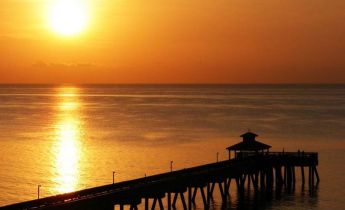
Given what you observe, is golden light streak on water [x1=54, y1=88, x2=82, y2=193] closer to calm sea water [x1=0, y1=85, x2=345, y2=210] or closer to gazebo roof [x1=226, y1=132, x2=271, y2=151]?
calm sea water [x1=0, y1=85, x2=345, y2=210]

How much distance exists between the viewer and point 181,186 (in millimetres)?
47875

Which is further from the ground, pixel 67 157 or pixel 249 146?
pixel 249 146

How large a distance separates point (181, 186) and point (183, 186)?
0.70 ft

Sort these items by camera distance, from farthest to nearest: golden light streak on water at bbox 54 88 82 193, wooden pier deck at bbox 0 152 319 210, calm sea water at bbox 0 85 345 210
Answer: golden light streak on water at bbox 54 88 82 193, calm sea water at bbox 0 85 345 210, wooden pier deck at bbox 0 152 319 210

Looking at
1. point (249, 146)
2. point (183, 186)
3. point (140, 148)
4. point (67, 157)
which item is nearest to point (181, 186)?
point (183, 186)

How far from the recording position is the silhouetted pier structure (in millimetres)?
38719

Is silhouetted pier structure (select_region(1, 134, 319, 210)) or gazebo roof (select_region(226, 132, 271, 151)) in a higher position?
gazebo roof (select_region(226, 132, 271, 151))

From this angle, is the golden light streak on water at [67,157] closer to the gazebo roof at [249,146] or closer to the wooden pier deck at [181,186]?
the wooden pier deck at [181,186]

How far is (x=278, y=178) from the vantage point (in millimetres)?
65750

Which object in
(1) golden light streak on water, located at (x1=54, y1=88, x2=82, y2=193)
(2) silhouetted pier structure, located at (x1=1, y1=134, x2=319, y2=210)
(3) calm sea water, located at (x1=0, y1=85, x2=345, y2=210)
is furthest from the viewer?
(1) golden light streak on water, located at (x1=54, y1=88, x2=82, y2=193)

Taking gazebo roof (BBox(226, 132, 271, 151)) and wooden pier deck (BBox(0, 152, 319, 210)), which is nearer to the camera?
wooden pier deck (BBox(0, 152, 319, 210))

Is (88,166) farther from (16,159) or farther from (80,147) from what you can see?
(80,147)

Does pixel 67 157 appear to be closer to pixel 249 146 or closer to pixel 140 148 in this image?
pixel 140 148

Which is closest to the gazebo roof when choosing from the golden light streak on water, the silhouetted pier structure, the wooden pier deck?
the silhouetted pier structure
